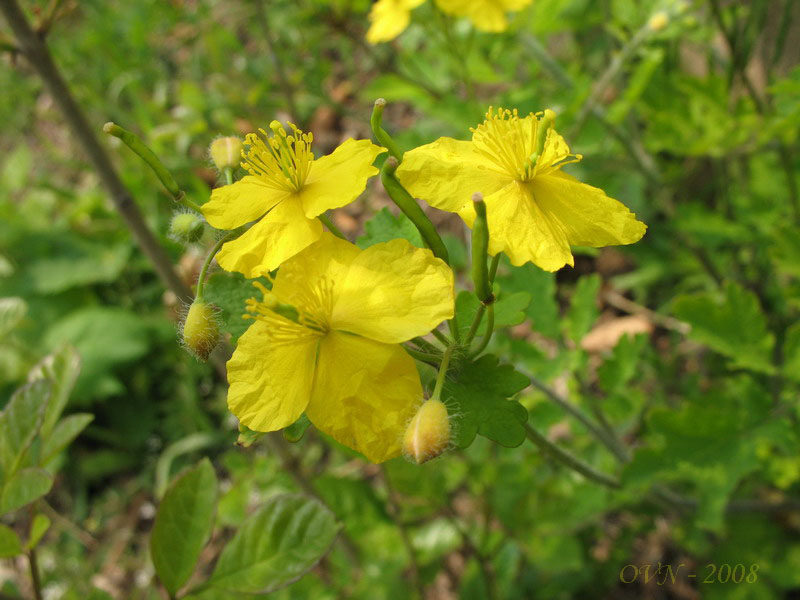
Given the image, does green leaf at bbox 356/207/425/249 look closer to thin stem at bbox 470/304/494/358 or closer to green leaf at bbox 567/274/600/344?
thin stem at bbox 470/304/494/358

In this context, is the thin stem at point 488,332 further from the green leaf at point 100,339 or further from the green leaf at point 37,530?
the green leaf at point 100,339

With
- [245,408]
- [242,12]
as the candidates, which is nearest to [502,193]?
[245,408]

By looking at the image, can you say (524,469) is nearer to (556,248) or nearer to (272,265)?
(556,248)

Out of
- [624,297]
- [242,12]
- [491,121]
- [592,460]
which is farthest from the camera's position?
[242,12]

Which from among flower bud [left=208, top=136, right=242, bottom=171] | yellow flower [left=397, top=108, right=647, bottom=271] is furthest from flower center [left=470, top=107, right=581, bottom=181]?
flower bud [left=208, top=136, right=242, bottom=171]

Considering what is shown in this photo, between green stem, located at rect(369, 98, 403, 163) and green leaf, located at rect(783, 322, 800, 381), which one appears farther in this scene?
green leaf, located at rect(783, 322, 800, 381)

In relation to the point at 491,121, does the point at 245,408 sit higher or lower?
lower
